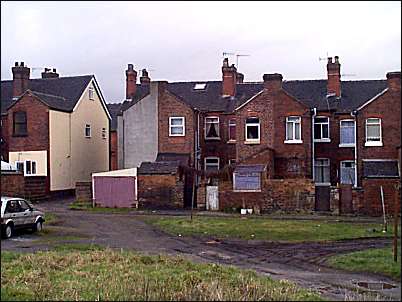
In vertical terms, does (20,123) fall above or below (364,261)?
above

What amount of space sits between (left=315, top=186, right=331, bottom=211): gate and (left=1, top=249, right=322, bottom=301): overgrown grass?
69.4ft

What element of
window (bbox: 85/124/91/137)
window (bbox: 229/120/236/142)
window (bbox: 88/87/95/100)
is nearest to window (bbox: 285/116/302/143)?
window (bbox: 229/120/236/142)

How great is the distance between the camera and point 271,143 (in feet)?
142

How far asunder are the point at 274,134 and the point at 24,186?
16045 mm

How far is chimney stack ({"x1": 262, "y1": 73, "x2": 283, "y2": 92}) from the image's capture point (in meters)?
42.5

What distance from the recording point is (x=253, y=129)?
43.8 meters

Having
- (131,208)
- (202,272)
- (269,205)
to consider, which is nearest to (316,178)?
(269,205)

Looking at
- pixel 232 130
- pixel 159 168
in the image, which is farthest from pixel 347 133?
pixel 159 168

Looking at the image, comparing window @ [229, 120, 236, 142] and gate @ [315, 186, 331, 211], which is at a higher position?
window @ [229, 120, 236, 142]

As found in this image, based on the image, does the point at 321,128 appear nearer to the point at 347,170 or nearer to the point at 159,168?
the point at 347,170

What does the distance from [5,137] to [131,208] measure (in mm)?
12067

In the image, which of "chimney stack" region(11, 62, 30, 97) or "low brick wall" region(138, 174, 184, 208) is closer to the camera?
"low brick wall" region(138, 174, 184, 208)

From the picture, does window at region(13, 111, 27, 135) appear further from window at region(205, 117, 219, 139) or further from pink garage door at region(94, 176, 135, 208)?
window at region(205, 117, 219, 139)

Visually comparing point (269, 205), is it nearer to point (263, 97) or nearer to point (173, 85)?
point (263, 97)
